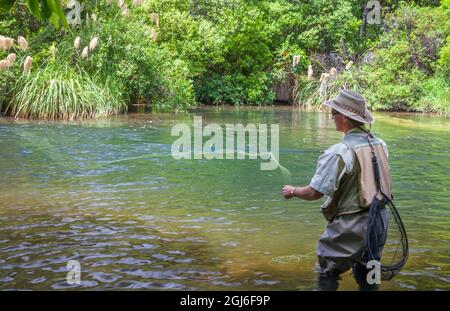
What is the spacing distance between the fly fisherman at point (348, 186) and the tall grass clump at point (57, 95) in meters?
14.5

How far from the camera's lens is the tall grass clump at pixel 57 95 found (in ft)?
58.9

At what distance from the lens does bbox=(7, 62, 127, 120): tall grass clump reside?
17953 mm

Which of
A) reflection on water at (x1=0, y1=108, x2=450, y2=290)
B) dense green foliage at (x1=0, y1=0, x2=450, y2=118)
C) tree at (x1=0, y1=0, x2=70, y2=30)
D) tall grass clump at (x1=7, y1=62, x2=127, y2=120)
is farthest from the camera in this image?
dense green foliage at (x1=0, y1=0, x2=450, y2=118)

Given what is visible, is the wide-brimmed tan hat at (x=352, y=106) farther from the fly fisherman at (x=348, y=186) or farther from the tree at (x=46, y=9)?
the tree at (x=46, y=9)

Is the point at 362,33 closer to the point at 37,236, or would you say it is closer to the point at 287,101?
the point at 287,101

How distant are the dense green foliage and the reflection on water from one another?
6356mm

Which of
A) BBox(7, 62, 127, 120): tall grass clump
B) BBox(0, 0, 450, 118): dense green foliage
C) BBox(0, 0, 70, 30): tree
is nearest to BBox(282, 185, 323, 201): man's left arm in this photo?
BBox(0, 0, 70, 30): tree

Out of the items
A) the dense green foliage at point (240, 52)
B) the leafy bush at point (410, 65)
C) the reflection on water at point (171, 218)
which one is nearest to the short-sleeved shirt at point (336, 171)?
the reflection on water at point (171, 218)

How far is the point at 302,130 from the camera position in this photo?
1745 centimetres

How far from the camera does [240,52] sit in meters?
29.8

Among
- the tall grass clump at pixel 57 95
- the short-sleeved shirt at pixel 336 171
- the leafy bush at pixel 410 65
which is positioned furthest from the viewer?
the leafy bush at pixel 410 65

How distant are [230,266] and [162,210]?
231 cm

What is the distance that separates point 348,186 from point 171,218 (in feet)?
11.0

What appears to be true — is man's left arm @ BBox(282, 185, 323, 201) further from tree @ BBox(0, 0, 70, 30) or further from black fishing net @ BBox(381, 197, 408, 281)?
tree @ BBox(0, 0, 70, 30)
